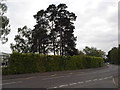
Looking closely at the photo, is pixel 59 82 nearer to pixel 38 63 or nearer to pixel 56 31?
pixel 38 63

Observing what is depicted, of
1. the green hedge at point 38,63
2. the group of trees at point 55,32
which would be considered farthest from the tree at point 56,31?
the green hedge at point 38,63

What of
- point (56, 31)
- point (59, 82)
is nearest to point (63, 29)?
point (56, 31)

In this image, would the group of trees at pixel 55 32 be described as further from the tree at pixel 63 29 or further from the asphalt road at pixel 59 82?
the asphalt road at pixel 59 82

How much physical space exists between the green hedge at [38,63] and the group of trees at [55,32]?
16.4 metres

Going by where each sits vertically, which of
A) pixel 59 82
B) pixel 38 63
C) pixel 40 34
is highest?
pixel 40 34

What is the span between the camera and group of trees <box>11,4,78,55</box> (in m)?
65.6

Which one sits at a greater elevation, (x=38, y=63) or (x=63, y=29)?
(x=63, y=29)

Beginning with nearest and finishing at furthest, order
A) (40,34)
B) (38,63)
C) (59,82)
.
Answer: (59,82) → (38,63) → (40,34)

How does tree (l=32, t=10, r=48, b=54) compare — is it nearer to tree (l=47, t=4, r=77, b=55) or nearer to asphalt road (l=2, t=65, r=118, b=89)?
tree (l=47, t=4, r=77, b=55)

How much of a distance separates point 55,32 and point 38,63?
32.4m

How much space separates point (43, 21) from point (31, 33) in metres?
6.41

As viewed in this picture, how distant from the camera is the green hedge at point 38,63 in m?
30.8

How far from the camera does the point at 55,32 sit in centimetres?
6675

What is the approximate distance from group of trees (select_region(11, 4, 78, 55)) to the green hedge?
16.4m
